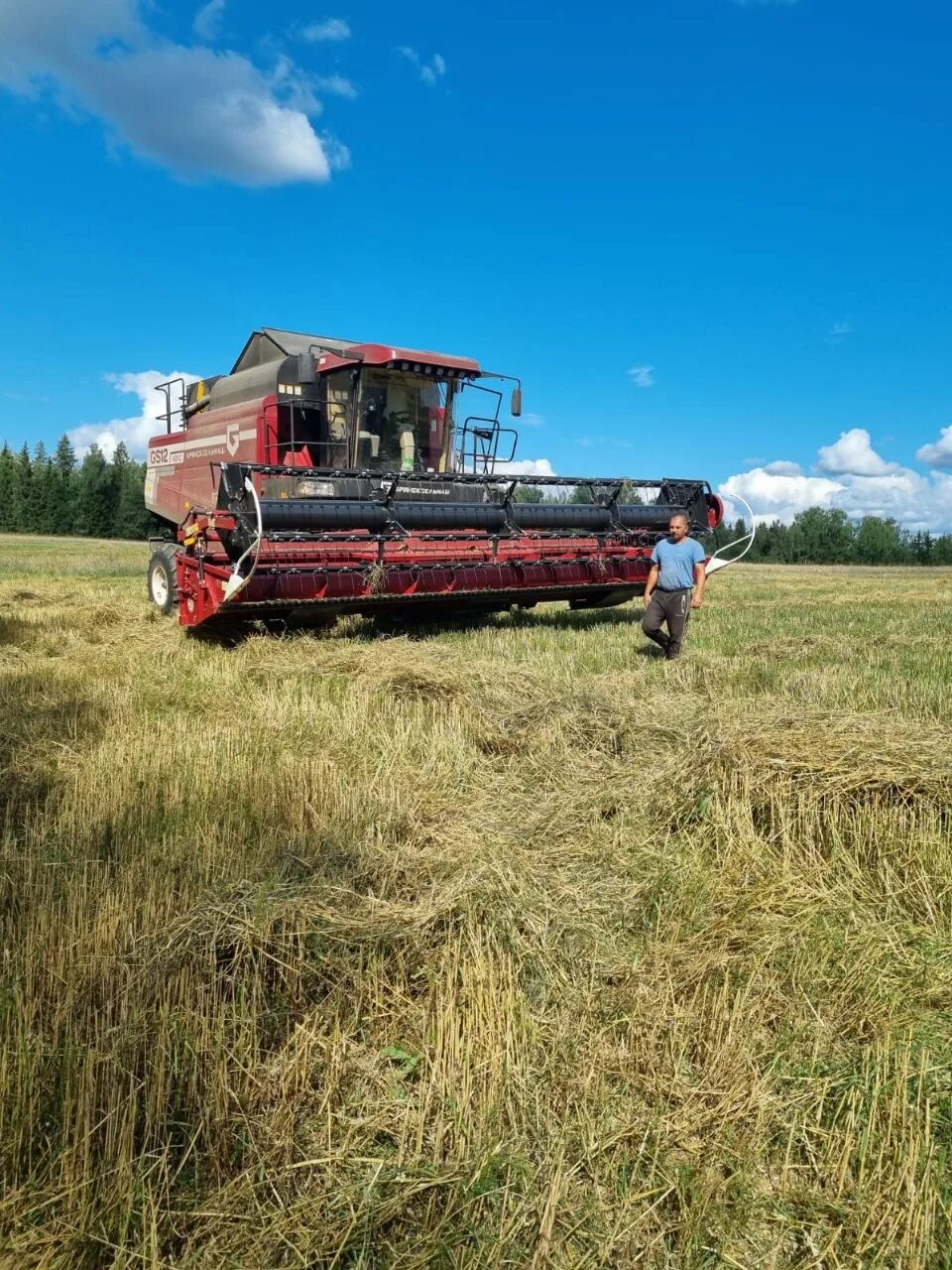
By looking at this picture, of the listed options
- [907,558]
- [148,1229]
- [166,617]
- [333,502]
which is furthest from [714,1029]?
[907,558]

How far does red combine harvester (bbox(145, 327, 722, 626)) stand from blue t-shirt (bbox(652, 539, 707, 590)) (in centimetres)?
164

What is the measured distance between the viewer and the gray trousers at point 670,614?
7.53 metres

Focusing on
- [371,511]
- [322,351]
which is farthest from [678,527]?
[322,351]

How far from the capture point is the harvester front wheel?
32.2 feet

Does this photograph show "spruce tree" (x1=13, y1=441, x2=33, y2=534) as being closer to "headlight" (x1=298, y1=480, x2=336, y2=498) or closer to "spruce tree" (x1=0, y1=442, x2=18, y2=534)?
"spruce tree" (x1=0, y1=442, x2=18, y2=534)

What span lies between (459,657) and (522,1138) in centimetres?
516

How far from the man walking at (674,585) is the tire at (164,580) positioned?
5.17 meters

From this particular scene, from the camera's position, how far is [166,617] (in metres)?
9.50

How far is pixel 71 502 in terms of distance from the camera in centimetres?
6412

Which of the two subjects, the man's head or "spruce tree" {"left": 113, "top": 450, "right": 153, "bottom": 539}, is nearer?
the man's head

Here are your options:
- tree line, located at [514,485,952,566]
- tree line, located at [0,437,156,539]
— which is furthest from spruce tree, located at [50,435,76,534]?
tree line, located at [514,485,952,566]

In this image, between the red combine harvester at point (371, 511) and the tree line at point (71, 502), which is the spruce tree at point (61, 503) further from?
the red combine harvester at point (371, 511)

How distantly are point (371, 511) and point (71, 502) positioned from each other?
63637 millimetres

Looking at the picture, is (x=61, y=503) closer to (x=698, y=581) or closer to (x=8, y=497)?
(x=8, y=497)
